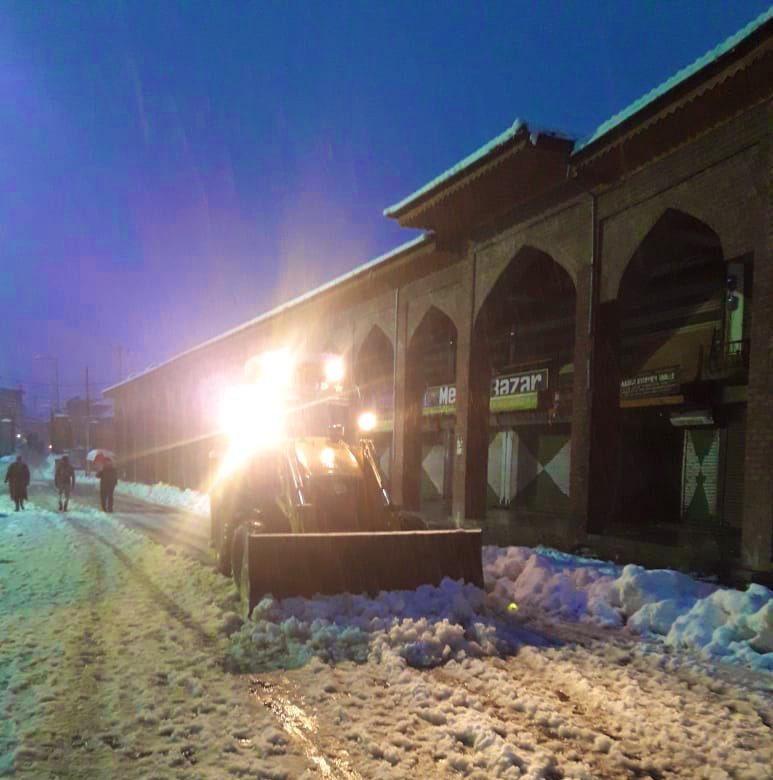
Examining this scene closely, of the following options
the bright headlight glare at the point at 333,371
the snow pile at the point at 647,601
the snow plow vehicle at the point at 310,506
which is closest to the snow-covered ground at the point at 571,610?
the snow pile at the point at 647,601

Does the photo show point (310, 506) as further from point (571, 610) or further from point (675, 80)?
point (675, 80)

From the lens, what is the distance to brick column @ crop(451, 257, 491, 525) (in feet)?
51.6

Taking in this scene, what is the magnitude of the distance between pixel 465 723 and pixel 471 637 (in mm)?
2039

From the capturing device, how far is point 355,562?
7465mm

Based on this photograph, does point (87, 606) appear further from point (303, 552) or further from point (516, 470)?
point (516, 470)

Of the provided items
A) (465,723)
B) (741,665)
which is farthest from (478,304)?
(465,723)

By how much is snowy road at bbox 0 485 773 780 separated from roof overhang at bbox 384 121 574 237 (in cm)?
788

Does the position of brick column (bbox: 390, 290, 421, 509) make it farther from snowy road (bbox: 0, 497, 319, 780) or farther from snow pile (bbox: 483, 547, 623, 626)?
snowy road (bbox: 0, 497, 319, 780)

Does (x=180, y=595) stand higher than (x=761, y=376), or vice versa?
(x=761, y=376)

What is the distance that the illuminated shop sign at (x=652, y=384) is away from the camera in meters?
15.2

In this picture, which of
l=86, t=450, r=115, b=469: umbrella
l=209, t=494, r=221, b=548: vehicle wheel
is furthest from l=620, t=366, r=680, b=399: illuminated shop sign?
l=86, t=450, r=115, b=469: umbrella

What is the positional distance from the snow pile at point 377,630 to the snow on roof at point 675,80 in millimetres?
7353

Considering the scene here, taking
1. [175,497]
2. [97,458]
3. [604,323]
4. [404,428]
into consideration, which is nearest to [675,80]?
[604,323]

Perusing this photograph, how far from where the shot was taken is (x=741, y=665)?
20.6 feet
